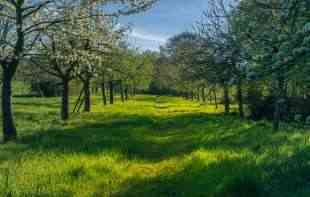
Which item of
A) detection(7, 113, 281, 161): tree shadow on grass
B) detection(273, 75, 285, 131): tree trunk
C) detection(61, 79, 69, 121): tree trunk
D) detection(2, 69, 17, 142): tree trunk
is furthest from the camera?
detection(61, 79, 69, 121): tree trunk

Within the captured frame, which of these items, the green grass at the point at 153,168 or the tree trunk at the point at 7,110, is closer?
the green grass at the point at 153,168

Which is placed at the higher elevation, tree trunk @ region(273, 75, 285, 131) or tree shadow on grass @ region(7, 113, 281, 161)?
tree trunk @ region(273, 75, 285, 131)

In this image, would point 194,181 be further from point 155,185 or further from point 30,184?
point 30,184

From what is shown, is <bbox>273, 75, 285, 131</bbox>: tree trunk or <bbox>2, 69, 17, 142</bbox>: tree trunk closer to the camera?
<bbox>273, 75, 285, 131</bbox>: tree trunk

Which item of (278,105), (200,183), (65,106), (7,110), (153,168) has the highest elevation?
(7,110)

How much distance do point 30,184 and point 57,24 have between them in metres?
11.4

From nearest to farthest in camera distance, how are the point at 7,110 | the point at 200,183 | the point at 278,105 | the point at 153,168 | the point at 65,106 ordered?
the point at 200,183 < the point at 153,168 < the point at 7,110 < the point at 278,105 < the point at 65,106

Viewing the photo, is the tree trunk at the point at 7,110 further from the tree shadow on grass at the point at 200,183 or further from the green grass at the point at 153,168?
the tree shadow on grass at the point at 200,183

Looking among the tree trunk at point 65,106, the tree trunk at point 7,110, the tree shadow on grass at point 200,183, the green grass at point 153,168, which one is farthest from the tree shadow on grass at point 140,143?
the tree trunk at point 65,106

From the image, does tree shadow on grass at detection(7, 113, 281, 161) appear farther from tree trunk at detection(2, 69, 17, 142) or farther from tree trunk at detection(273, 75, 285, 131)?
tree trunk at detection(273, 75, 285, 131)

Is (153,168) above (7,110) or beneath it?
beneath

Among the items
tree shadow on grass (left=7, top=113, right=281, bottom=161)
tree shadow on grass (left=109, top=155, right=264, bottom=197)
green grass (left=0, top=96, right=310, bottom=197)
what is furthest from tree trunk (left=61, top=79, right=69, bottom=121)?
tree shadow on grass (left=109, top=155, right=264, bottom=197)

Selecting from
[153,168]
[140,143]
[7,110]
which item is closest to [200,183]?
[153,168]

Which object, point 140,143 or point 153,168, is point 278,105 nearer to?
point 140,143
